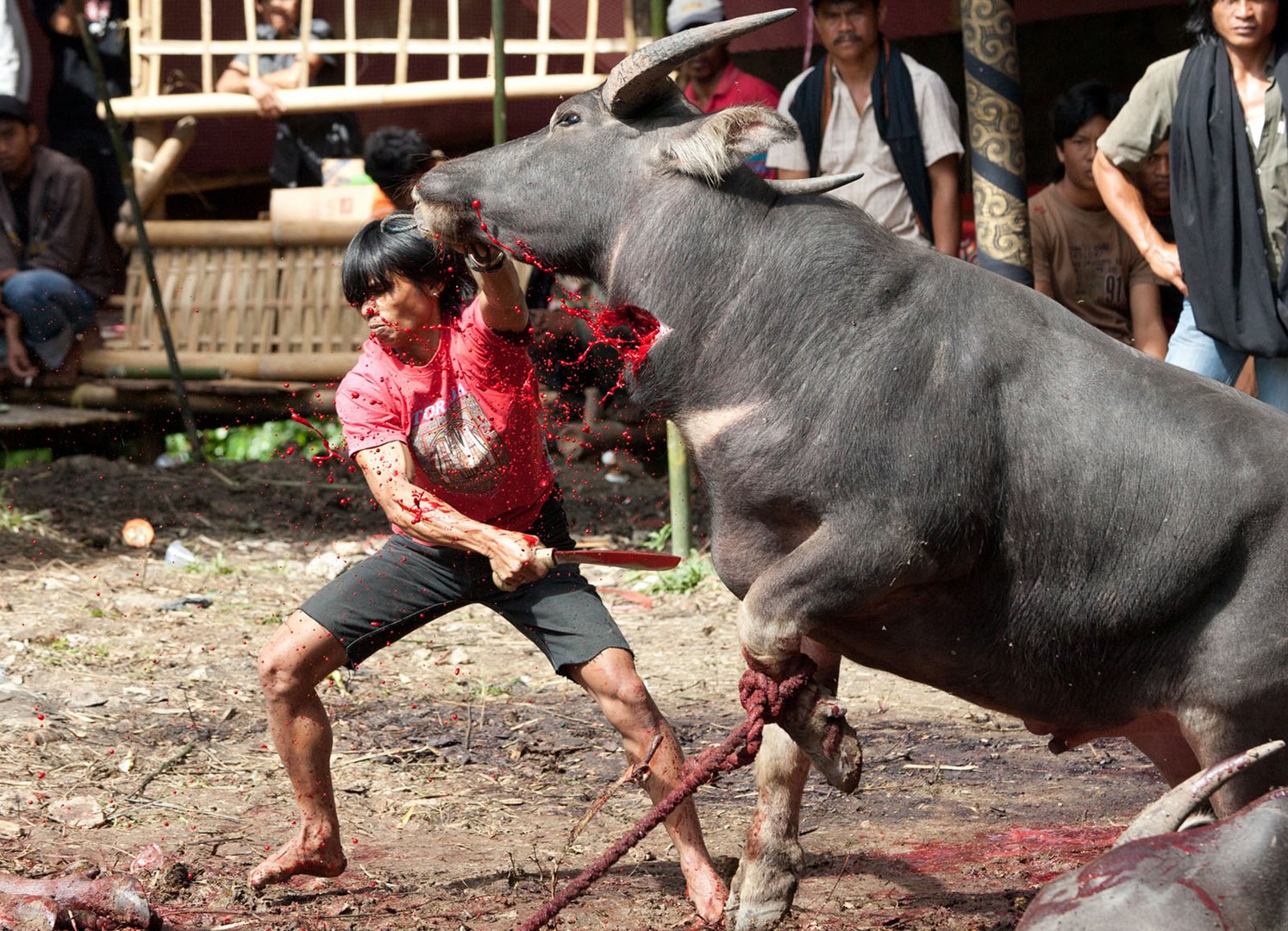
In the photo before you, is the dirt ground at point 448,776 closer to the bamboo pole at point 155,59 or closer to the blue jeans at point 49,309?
the blue jeans at point 49,309

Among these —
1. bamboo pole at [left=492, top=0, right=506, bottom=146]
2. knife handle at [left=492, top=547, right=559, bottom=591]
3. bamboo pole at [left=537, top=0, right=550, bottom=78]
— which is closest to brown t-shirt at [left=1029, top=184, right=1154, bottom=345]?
bamboo pole at [left=492, top=0, right=506, bottom=146]

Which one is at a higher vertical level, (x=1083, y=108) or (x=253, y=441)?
(x=1083, y=108)

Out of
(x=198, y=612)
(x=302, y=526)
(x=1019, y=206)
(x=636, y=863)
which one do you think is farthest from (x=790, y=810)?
(x=302, y=526)

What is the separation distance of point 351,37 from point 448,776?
496 centimetres

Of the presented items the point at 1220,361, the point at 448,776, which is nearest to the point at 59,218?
the point at 448,776

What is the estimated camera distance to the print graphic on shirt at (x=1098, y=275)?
6.46 m

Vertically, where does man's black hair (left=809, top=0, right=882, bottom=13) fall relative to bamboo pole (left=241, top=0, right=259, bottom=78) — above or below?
above

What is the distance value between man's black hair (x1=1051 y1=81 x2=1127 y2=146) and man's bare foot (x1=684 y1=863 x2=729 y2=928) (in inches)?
163

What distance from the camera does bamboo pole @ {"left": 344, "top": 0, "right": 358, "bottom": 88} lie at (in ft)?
27.1

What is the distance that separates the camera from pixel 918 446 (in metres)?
2.97

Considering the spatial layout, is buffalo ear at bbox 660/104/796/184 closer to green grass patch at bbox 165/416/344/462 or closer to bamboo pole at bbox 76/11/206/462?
bamboo pole at bbox 76/11/206/462

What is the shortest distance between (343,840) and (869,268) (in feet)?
7.48

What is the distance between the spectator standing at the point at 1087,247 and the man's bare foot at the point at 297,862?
3982mm

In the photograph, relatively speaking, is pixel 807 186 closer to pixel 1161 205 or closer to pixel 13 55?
pixel 1161 205
